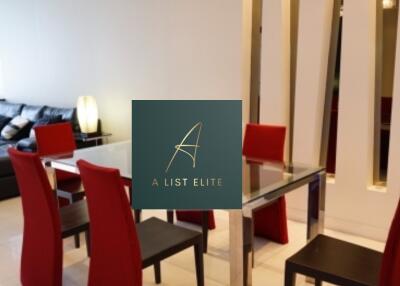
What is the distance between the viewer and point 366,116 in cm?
302

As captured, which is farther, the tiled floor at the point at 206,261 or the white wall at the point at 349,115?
the white wall at the point at 349,115

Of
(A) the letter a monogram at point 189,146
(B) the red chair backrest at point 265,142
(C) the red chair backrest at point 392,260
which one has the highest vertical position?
(A) the letter a monogram at point 189,146

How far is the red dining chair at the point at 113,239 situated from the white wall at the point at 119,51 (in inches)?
86.2

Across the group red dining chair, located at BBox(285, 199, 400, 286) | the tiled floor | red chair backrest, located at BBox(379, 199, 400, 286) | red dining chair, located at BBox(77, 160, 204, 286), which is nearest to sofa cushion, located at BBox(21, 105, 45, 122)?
the tiled floor

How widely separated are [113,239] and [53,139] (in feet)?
5.40

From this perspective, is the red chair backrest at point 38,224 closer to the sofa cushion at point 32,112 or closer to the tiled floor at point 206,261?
the tiled floor at point 206,261

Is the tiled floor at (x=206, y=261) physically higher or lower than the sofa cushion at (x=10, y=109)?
lower

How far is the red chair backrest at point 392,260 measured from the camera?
4.77 ft

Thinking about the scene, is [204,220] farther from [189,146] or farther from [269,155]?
[189,146]

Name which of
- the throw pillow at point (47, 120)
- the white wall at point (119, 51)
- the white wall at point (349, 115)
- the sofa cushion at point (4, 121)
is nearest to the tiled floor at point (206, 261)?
the white wall at point (349, 115)

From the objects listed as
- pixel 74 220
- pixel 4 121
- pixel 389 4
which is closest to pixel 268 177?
pixel 74 220
